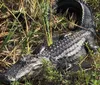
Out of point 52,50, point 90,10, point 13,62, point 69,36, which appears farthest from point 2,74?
point 90,10

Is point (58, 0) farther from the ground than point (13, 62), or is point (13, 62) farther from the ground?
point (58, 0)

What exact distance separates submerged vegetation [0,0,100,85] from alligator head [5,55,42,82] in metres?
0.12

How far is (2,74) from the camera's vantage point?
4.23 m

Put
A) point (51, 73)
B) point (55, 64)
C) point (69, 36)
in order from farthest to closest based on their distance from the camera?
1. point (69, 36)
2. point (55, 64)
3. point (51, 73)

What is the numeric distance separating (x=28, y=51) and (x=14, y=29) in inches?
14.8

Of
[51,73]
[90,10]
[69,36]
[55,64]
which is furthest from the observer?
[90,10]

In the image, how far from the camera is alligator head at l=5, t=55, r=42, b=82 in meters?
4.15

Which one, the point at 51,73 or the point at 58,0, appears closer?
the point at 51,73

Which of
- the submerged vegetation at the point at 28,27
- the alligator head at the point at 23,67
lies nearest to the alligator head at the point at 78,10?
the submerged vegetation at the point at 28,27

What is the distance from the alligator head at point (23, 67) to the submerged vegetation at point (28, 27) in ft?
0.39

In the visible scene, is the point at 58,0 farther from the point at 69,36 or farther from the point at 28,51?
the point at 28,51

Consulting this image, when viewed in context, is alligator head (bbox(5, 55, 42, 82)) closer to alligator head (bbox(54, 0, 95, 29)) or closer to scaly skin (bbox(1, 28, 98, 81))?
scaly skin (bbox(1, 28, 98, 81))

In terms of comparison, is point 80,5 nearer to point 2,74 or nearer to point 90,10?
point 90,10

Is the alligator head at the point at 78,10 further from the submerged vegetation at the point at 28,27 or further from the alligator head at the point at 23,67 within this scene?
the alligator head at the point at 23,67
